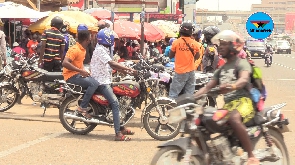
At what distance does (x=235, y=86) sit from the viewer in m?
6.52

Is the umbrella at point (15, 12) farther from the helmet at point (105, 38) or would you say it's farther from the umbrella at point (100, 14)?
the helmet at point (105, 38)

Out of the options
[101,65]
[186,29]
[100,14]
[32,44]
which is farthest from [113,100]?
[100,14]

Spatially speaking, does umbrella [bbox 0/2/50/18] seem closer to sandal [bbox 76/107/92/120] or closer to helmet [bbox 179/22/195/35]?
helmet [bbox 179/22/195/35]

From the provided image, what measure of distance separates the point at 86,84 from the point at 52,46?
3216mm

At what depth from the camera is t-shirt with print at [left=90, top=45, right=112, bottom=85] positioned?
1035 centimetres

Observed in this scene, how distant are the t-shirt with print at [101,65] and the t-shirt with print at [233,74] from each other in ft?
12.1

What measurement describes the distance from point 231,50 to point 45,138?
467 cm

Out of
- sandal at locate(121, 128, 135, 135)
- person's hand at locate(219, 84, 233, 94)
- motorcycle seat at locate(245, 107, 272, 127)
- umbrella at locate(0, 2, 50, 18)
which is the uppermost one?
umbrella at locate(0, 2, 50, 18)

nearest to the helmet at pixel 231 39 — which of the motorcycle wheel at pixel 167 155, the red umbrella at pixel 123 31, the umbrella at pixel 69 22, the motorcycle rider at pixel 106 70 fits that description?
the motorcycle wheel at pixel 167 155

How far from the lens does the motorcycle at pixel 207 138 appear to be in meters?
6.32

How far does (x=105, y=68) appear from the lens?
10.4 meters

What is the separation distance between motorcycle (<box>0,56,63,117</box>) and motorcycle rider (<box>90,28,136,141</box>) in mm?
1998

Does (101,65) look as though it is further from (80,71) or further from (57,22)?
(57,22)

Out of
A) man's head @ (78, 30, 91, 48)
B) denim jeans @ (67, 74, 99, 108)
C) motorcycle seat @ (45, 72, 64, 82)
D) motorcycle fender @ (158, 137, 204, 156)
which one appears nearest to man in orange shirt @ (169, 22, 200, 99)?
man's head @ (78, 30, 91, 48)
